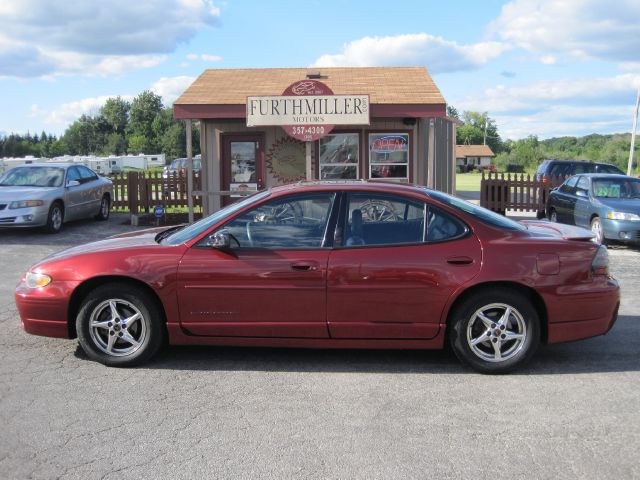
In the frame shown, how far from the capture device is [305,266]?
507 cm

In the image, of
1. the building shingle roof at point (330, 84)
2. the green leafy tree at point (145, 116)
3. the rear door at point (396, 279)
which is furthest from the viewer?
the green leafy tree at point (145, 116)

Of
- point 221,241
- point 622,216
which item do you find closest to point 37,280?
point 221,241

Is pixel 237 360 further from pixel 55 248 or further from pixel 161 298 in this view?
pixel 55 248

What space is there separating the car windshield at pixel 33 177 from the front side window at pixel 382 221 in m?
10.9

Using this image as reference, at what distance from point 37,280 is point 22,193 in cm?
885

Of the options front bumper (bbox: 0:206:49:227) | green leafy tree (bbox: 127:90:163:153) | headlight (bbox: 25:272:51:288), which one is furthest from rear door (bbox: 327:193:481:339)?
green leafy tree (bbox: 127:90:163:153)

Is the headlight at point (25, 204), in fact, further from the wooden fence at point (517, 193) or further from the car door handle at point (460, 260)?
the wooden fence at point (517, 193)

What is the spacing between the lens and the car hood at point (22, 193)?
13.1m

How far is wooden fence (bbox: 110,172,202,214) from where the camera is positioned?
17.1 m

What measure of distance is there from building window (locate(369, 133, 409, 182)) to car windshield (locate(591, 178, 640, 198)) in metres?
4.13

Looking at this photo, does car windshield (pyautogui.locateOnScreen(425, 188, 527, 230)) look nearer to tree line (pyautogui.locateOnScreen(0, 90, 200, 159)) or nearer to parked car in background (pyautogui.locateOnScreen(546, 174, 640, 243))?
parked car in background (pyautogui.locateOnScreen(546, 174, 640, 243))

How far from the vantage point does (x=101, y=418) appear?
427 cm

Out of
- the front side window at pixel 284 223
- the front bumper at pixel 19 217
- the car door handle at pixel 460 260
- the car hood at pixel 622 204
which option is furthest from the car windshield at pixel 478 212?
the front bumper at pixel 19 217

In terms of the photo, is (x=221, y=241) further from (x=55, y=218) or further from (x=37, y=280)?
(x=55, y=218)
